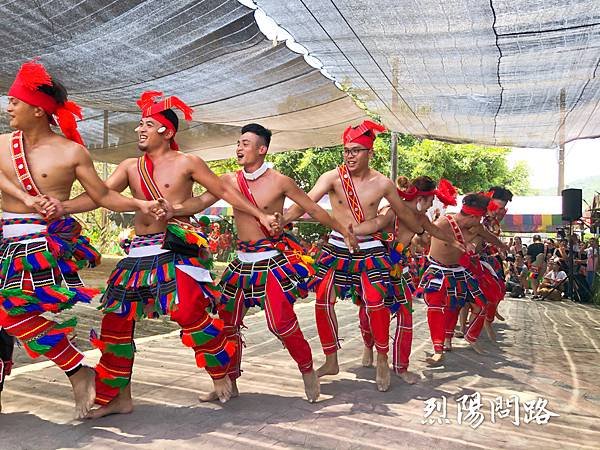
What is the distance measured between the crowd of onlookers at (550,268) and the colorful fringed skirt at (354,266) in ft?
32.1

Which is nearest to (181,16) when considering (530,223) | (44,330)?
(44,330)

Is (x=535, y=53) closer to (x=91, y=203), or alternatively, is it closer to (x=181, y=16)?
(x=181, y=16)

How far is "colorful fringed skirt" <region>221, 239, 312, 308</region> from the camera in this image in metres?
3.93

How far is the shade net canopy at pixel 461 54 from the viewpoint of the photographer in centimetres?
533

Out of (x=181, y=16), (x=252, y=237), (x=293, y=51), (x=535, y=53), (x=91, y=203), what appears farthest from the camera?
(x=293, y=51)

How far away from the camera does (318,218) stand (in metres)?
4.18

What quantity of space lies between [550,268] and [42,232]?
13.6 meters

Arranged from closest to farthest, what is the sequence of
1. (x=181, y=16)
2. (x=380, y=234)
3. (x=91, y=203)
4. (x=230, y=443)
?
1. (x=230, y=443)
2. (x=91, y=203)
3. (x=380, y=234)
4. (x=181, y=16)

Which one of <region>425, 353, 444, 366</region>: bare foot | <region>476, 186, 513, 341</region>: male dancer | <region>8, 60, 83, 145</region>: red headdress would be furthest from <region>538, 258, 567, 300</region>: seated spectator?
<region>8, 60, 83, 145</region>: red headdress

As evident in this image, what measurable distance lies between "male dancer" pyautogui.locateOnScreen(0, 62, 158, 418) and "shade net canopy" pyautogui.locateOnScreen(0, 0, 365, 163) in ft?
6.51

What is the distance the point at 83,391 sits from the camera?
10.9 feet

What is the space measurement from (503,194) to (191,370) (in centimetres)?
401

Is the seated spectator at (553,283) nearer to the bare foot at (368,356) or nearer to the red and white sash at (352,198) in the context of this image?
the bare foot at (368,356)

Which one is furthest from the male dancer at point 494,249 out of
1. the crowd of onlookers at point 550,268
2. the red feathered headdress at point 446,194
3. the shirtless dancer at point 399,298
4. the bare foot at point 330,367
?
the crowd of onlookers at point 550,268
